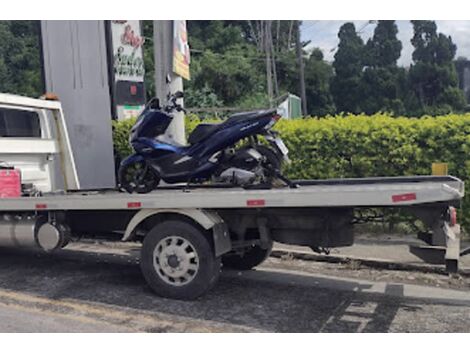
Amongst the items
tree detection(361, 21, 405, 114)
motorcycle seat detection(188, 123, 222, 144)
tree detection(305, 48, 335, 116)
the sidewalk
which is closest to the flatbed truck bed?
motorcycle seat detection(188, 123, 222, 144)

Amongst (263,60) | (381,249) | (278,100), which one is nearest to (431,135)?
(381,249)

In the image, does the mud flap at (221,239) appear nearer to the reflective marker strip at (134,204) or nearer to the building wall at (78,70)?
the reflective marker strip at (134,204)

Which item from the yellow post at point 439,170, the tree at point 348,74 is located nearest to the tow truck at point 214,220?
the yellow post at point 439,170

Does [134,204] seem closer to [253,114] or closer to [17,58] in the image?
[253,114]

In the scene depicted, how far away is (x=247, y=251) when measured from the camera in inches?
242

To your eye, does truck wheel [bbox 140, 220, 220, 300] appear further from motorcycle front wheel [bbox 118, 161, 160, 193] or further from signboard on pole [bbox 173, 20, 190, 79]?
signboard on pole [bbox 173, 20, 190, 79]

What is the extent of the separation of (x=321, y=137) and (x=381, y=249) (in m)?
1.96

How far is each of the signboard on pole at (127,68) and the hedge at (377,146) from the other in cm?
440

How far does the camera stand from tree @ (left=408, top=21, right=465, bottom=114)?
31.7m

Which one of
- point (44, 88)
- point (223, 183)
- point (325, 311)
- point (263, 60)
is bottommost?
point (325, 311)

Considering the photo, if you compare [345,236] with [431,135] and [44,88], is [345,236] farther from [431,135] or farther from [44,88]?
[44,88]

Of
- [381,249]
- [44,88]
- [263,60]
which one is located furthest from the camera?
[263,60]

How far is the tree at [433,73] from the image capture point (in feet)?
104

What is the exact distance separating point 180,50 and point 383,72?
2826 centimetres
